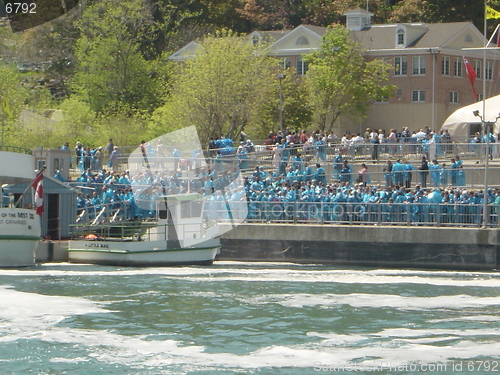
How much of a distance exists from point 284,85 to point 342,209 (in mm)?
26628

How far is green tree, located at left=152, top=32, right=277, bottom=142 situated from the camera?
6069 centimetres

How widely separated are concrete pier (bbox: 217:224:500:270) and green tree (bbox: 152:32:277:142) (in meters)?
22.0

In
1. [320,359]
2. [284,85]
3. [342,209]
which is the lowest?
[320,359]

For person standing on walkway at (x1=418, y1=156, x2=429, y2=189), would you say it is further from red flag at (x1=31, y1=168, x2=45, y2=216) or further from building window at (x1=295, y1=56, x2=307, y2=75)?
building window at (x1=295, y1=56, x2=307, y2=75)

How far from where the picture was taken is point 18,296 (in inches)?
1117

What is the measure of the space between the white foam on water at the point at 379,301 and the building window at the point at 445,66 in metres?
41.1

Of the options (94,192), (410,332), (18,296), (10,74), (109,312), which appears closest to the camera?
(410,332)

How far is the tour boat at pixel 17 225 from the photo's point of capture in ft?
113

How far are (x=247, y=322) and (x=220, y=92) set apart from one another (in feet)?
121

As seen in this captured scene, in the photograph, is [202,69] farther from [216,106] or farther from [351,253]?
[351,253]

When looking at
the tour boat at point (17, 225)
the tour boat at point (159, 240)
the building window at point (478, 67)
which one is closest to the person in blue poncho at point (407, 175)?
the tour boat at point (159, 240)

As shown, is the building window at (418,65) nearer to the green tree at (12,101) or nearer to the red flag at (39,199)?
the green tree at (12,101)

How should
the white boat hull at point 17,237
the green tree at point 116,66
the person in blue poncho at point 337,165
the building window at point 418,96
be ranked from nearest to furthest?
the white boat hull at point 17,237 → the person in blue poncho at point 337,165 → the building window at point 418,96 → the green tree at point 116,66

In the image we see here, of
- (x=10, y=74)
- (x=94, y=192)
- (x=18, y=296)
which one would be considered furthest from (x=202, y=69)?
(x=18, y=296)
